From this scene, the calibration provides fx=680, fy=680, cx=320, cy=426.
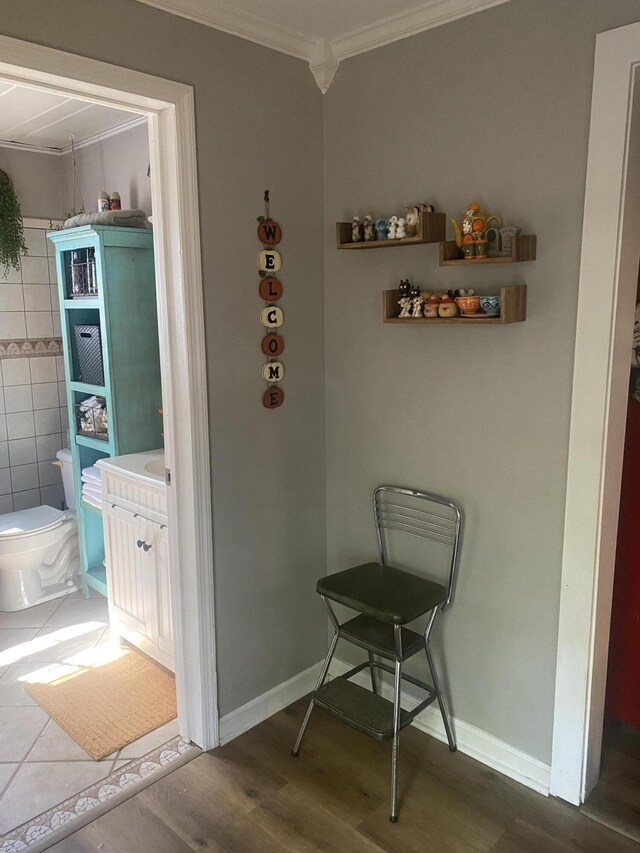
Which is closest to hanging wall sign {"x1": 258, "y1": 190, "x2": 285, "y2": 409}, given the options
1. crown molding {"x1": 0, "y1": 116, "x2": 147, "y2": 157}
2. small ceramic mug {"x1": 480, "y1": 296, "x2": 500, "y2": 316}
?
small ceramic mug {"x1": 480, "y1": 296, "x2": 500, "y2": 316}

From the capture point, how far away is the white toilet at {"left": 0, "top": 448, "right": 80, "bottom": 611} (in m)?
3.40

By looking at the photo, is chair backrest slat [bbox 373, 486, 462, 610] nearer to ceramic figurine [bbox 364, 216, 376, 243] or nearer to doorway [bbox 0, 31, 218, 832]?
doorway [bbox 0, 31, 218, 832]

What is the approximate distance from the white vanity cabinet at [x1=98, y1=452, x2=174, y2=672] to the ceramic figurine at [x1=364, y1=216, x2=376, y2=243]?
3.91 feet

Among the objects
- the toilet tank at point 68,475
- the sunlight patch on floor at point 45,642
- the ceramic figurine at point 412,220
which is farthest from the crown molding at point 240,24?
the sunlight patch on floor at point 45,642

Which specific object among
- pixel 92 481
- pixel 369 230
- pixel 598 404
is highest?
pixel 369 230

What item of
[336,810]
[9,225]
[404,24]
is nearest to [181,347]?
[404,24]

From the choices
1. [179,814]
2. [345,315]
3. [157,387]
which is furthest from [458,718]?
[157,387]

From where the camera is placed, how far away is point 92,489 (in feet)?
10.9

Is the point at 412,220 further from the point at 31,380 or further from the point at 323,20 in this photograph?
the point at 31,380

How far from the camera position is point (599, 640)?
6.70ft

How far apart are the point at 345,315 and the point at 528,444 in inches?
33.5

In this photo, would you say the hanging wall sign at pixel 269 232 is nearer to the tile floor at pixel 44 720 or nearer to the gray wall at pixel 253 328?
the gray wall at pixel 253 328

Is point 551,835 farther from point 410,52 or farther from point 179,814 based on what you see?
point 410,52

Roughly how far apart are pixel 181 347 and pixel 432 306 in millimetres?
807
